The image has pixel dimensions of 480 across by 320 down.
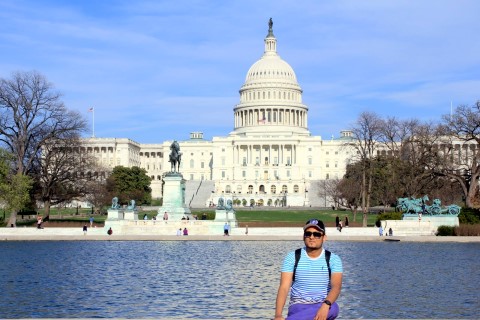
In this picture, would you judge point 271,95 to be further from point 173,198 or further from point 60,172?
point 173,198

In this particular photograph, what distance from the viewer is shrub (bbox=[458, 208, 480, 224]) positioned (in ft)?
161

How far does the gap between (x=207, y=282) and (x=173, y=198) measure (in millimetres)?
29977

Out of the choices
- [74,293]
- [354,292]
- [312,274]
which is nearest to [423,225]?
[354,292]

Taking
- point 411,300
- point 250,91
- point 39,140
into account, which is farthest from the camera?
point 250,91

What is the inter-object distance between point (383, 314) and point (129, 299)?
600 centimetres

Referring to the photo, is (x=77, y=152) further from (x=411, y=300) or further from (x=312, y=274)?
(x=312, y=274)

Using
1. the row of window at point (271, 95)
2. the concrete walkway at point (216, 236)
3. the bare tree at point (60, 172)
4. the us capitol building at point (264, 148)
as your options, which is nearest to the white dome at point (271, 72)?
the us capitol building at point (264, 148)

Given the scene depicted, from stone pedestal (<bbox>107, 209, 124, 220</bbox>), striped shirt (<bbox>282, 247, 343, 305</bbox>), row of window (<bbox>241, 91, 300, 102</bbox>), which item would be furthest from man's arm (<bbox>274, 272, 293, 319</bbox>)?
row of window (<bbox>241, 91, 300, 102</bbox>)

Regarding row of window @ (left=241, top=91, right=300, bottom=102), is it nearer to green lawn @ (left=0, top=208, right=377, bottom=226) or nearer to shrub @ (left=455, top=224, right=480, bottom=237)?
green lawn @ (left=0, top=208, right=377, bottom=226)

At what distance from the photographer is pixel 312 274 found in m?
9.14

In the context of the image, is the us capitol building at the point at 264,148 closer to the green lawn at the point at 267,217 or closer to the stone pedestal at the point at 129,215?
the green lawn at the point at 267,217

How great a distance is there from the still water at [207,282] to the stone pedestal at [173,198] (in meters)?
14.8

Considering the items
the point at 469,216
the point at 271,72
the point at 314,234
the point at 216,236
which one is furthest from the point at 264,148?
the point at 314,234

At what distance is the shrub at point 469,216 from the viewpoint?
1933 inches
